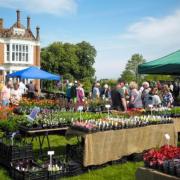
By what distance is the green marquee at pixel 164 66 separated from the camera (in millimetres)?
6868

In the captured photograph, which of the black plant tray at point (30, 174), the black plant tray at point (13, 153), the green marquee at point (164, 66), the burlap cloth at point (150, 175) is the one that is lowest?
the black plant tray at point (30, 174)

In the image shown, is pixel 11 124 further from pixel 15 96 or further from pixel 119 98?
pixel 15 96

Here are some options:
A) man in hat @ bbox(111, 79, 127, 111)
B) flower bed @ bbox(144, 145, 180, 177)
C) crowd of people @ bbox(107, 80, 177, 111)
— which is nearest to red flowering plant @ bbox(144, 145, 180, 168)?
flower bed @ bbox(144, 145, 180, 177)

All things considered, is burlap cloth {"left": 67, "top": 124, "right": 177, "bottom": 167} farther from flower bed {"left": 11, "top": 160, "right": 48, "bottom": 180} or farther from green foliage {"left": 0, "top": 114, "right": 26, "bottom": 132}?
green foliage {"left": 0, "top": 114, "right": 26, "bottom": 132}

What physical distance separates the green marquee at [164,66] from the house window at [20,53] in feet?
85.6

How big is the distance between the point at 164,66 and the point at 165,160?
3.63 metres

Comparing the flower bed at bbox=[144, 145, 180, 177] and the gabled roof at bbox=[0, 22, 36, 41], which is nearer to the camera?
the flower bed at bbox=[144, 145, 180, 177]

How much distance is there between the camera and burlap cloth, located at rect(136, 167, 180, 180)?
11.7 ft

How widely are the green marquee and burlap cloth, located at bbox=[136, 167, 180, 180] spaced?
3460mm

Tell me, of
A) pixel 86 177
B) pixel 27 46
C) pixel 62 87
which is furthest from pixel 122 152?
pixel 27 46

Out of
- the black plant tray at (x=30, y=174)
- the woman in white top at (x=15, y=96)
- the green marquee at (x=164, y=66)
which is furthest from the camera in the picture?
the woman in white top at (x=15, y=96)

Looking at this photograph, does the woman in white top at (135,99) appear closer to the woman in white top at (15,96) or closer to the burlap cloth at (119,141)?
the burlap cloth at (119,141)

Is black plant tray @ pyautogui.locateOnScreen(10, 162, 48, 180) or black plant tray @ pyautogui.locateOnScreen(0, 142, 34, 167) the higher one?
black plant tray @ pyautogui.locateOnScreen(0, 142, 34, 167)

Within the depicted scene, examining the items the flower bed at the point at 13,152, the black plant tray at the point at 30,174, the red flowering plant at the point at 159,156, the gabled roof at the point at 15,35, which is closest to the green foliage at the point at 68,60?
the gabled roof at the point at 15,35
